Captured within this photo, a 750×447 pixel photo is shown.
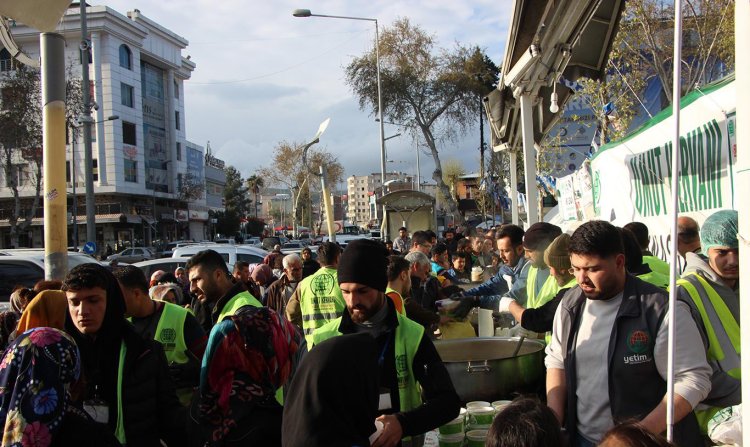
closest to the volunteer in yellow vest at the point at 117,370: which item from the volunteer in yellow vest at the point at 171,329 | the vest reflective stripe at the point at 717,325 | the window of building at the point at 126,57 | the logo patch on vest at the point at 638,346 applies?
the volunteer in yellow vest at the point at 171,329

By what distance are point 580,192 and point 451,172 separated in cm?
6130

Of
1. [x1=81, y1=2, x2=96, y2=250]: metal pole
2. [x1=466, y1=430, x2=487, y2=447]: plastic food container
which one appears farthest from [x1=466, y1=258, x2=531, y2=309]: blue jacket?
[x1=81, y1=2, x2=96, y2=250]: metal pole

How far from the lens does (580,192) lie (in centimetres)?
1021

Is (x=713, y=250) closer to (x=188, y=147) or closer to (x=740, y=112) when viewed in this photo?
(x=740, y=112)

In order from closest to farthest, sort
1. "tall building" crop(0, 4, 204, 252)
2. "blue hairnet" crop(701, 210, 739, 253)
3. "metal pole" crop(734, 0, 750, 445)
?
"metal pole" crop(734, 0, 750, 445), "blue hairnet" crop(701, 210, 739, 253), "tall building" crop(0, 4, 204, 252)

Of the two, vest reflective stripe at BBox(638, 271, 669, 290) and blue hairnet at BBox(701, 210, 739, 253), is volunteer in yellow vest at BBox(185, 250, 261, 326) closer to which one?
vest reflective stripe at BBox(638, 271, 669, 290)

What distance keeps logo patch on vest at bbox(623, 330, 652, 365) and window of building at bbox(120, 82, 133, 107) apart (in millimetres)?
57446

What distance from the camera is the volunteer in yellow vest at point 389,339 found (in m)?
2.76

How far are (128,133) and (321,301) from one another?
2163 inches

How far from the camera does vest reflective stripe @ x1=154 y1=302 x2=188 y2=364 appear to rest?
403 centimetres

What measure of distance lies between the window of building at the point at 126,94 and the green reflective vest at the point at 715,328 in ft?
188

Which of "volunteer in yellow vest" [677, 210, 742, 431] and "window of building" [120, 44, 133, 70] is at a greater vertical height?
"window of building" [120, 44, 133, 70]

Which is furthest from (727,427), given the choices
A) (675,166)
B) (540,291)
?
(540,291)

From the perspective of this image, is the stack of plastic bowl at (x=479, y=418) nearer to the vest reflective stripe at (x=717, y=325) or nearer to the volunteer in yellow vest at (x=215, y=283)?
the vest reflective stripe at (x=717, y=325)
